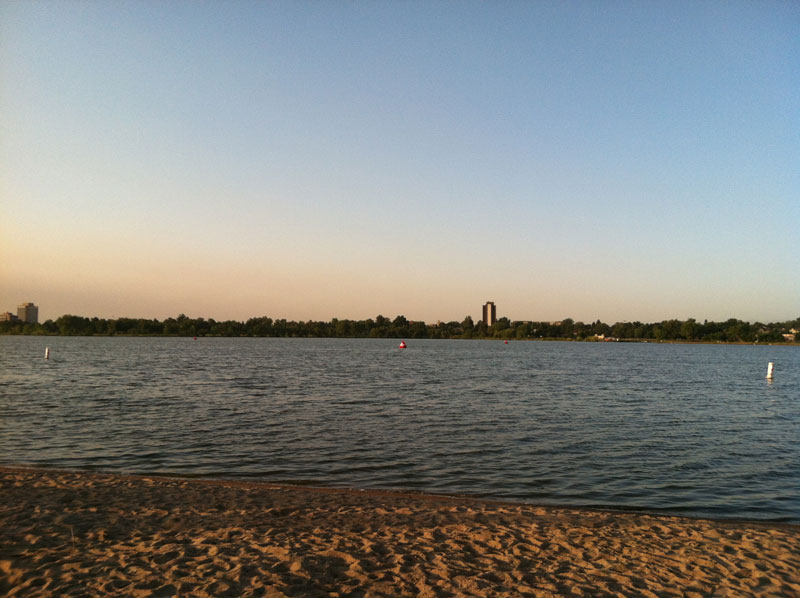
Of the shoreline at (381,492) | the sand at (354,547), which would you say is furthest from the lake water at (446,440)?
the sand at (354,547)

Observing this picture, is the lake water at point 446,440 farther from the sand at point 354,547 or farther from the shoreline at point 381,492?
the sand at point 354,547

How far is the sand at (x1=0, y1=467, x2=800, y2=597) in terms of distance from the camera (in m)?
8.35

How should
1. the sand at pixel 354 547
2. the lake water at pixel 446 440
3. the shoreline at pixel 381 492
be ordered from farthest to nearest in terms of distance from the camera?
the lake water at pixel 446 440 < the shoreline at pixel 381 492 < the sand at pixel 354 547

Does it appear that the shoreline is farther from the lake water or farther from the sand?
the sand

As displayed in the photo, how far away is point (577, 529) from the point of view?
11648 mm

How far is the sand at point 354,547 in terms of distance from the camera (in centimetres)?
835

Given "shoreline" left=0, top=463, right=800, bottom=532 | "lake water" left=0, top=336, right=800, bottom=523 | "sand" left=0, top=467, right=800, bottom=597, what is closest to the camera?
"sand" left=0, top=467, right=800, bottom=597

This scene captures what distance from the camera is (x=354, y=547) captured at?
10094 mm

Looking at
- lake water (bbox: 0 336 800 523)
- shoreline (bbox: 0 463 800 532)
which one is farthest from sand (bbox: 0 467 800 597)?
lake water (bbox: 0 336 800 523)

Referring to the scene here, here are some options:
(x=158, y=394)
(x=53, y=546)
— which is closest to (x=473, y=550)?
(x=53, y=546)

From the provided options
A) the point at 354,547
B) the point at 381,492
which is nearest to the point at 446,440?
the point at 381,492

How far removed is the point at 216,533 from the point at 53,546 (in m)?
2.75

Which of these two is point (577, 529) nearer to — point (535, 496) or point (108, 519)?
point (535, 496)

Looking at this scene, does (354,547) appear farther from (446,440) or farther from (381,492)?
(446,440)
